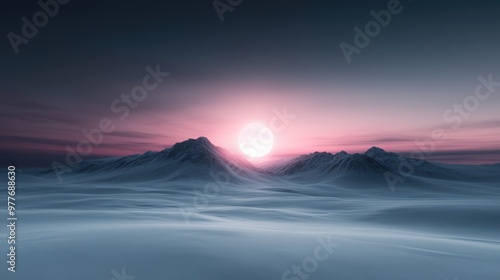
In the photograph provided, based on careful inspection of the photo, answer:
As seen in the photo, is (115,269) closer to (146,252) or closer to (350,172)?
(146,252)

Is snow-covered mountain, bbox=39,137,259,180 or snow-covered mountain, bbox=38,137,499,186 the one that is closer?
snow-covered mountain, bbox=39,137,259,180

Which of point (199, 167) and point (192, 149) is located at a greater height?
point (192, 149)

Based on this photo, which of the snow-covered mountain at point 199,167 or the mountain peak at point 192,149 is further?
the mountain peak at point 192,149

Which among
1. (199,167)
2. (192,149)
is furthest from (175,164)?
(192,149)

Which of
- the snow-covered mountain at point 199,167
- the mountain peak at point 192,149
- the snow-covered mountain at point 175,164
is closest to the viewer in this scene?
the snow-covered mountain at point 175,164

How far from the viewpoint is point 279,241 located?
10.2 meters

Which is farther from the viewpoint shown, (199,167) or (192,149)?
(192,149)

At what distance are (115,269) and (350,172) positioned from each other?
150 metres

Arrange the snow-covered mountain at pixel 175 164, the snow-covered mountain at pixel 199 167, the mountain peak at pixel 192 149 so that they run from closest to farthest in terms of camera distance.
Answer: the snow-covered mountain at pixel 175 164 → the snow-covered mountain at pixel 199 167 → the mountain peak at pixel 192 149

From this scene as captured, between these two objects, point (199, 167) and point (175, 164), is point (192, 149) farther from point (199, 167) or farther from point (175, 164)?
point (199, 167)

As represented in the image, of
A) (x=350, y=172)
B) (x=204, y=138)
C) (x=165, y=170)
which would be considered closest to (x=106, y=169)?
(x=165, y=170)

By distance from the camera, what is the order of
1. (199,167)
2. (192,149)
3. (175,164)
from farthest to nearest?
(192,149), (175,164), (199,167)

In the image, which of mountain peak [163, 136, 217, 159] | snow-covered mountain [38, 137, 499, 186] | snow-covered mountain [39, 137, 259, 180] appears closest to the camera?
snow-covered mountain [39, 137, 259, 180]

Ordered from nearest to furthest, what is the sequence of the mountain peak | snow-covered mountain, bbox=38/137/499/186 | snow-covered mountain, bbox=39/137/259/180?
snow-covered mountain, bbox=39/137/259/180, snow-covered mountain, bbox=38/137/499/186, the mountain peak
